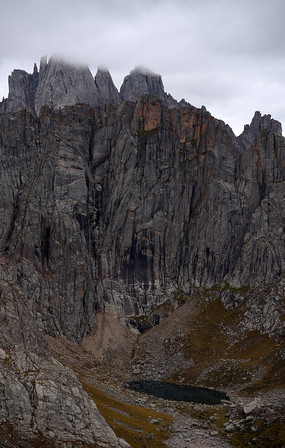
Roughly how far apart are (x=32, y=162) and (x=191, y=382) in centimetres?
12819

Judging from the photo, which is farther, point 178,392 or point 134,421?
point 178,392

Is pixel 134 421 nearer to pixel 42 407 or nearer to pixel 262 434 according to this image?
pixel 262 434

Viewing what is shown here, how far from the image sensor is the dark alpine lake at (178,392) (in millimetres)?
117250

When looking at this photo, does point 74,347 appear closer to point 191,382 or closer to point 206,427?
point 191,382

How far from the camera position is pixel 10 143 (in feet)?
654

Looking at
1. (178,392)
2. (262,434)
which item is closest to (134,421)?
(262,434)

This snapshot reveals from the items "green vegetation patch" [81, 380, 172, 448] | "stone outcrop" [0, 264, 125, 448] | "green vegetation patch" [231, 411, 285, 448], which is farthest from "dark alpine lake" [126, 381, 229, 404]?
"stone outcrop" [0, 264, 125, 448]

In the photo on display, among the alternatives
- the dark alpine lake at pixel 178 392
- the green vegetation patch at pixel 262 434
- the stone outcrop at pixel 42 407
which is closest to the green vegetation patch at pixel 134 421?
the stone outcrop at pixel 42 407

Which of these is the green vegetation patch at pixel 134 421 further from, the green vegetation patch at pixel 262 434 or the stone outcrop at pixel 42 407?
the green vegetation patch at pixel 262 434

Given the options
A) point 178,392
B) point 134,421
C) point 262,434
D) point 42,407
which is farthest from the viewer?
point 178,392

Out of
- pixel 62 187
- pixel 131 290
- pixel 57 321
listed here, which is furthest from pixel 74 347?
pixel 62 187

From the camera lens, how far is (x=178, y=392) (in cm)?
12581

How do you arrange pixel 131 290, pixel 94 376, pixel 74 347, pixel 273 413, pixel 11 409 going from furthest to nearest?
pixel 131 290
pixel 74 347
pixel 94 376
pixel 273 413
pixel 11 409

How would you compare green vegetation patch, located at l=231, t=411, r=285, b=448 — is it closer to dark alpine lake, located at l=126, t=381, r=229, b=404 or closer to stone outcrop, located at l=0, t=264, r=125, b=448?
stone outcrop, located at l=0, t=264, r=125, b=448
